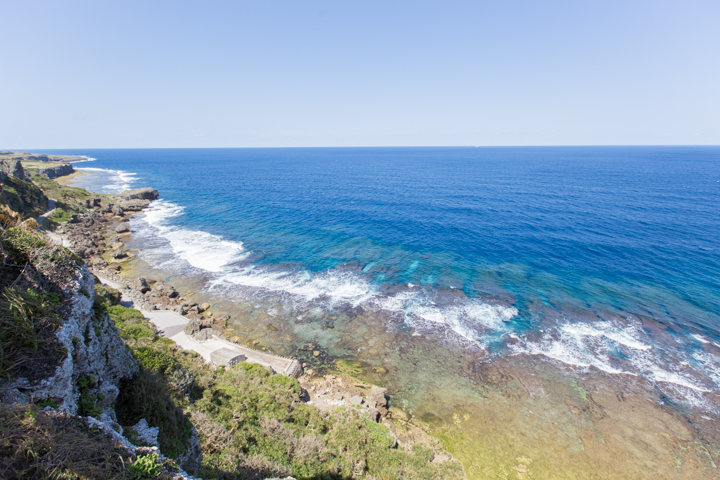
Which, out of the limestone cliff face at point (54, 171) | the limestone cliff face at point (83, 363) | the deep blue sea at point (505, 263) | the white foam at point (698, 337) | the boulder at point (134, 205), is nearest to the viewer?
the limestone cliff face at point (83, 363)

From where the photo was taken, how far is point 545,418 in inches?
910

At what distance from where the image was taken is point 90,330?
10523 mm

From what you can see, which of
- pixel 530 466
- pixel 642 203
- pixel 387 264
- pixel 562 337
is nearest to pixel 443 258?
pixel 387 264

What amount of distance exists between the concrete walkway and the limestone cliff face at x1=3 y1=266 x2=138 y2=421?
14951mm

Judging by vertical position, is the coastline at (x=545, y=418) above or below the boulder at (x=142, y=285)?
below

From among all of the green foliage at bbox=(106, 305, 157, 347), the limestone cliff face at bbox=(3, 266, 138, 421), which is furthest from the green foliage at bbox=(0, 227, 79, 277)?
the green foliage at bbox=(106, 305, 157, 347)

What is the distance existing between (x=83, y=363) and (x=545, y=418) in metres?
28.8

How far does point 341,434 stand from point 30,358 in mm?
16492

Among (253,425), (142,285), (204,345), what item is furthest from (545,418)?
(142,285)

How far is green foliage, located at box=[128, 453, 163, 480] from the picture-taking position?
7.08m

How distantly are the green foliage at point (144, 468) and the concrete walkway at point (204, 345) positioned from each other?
19488 mm

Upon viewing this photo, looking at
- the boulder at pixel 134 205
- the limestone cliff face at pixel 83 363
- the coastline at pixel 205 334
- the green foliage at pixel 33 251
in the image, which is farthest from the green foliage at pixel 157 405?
the boulder at pixel 134 205

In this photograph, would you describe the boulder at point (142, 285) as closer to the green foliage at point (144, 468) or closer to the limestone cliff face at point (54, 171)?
the green foliage at point (144, 468)

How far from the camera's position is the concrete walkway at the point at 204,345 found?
26734 mm
